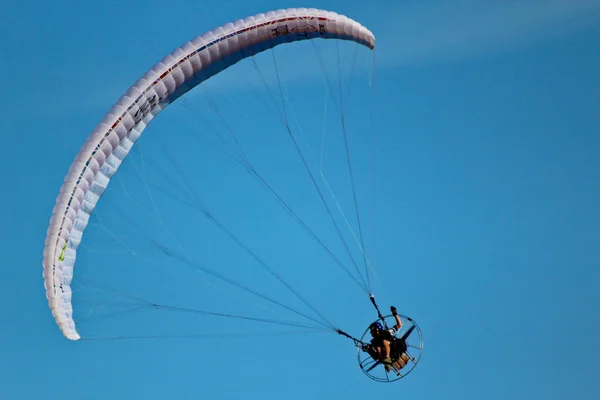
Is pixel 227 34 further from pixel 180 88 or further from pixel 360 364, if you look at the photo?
pixel 360 364

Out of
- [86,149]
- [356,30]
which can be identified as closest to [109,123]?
[86,149]

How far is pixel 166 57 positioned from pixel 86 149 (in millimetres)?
3871

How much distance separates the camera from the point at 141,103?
42906 millimetres

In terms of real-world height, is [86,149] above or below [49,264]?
above

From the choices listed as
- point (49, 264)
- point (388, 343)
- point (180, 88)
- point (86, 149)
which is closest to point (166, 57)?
point (180, 88)

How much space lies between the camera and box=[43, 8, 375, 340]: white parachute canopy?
4203cm

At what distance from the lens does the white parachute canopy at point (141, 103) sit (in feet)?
138

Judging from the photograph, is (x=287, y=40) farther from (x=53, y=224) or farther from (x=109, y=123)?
(x=53, y=224)

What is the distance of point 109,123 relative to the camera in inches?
1673

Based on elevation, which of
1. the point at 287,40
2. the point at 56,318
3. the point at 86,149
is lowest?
the point at 56,318

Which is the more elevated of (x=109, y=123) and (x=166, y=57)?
(x=166, y=57)

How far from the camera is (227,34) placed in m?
Result: 43.3

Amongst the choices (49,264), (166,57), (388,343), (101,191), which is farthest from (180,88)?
(388,343)

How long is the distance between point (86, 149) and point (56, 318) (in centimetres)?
526
